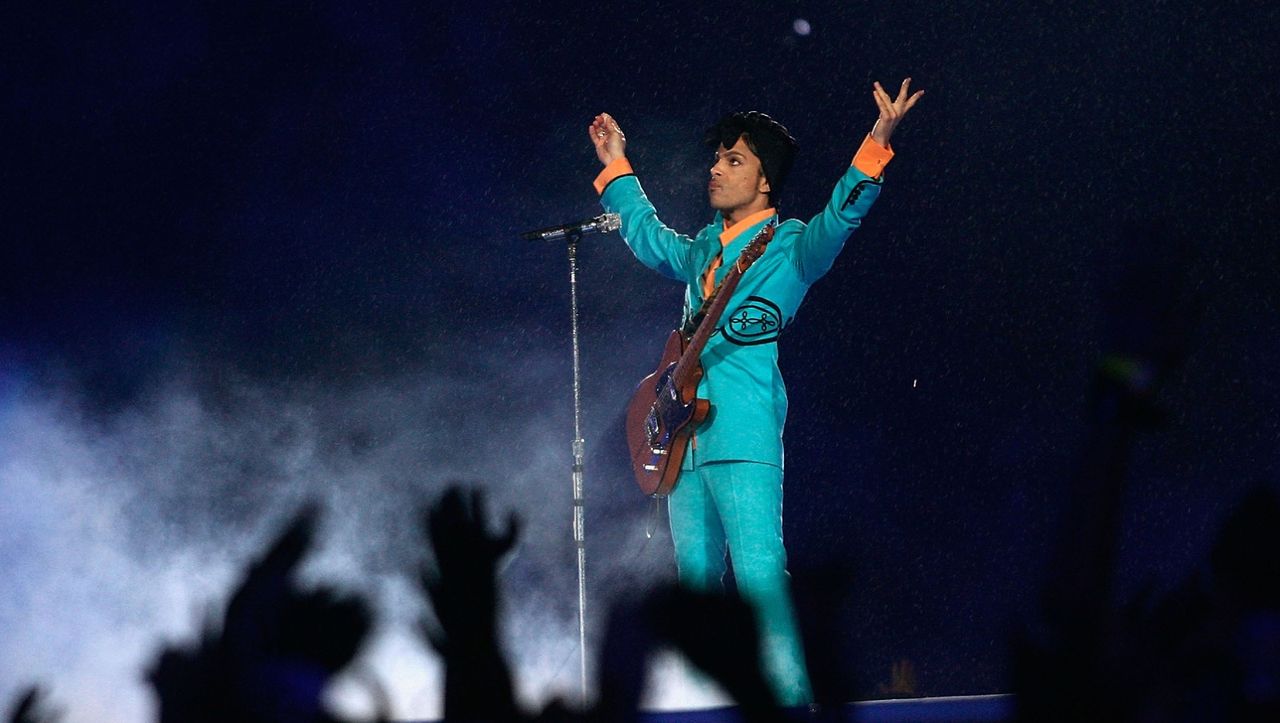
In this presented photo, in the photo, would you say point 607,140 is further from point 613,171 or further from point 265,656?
point 265,656

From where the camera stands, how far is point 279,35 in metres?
4.86

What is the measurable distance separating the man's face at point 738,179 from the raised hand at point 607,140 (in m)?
0.42

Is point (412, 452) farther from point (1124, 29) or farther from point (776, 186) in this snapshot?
point (1124, 29)

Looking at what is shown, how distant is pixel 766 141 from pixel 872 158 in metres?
0.53

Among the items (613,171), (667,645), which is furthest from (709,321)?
(667,645)

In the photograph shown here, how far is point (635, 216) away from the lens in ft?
11.8

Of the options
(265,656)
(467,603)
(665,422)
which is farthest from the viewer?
(665,422)

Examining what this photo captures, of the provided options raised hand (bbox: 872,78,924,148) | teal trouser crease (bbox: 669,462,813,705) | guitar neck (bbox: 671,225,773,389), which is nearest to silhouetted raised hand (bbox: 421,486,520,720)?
teal trouser crease (bbox: 669,462,813,705)

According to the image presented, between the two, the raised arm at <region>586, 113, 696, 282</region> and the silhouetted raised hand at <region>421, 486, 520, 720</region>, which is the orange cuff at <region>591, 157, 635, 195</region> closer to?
the raised arm at <region>586, 113, 696, 282</region>

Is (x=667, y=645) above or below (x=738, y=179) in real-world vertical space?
below

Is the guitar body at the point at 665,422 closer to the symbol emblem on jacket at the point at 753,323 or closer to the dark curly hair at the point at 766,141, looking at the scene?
the symbol emblem on jacket at the point at 753,323

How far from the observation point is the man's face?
3463mm

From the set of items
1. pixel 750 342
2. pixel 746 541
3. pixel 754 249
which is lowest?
pixel 746 541

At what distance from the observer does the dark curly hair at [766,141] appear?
→ 349 centimetres
